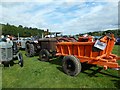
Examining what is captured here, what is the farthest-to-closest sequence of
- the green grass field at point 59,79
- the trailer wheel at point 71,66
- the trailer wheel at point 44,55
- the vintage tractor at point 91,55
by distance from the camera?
the trailer wheel at point 44,55
the trailer wheel at point 71,66
the vintage tractor at point 91,55
the green grass field at point 59,79

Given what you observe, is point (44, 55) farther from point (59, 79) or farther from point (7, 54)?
point (59, 79)

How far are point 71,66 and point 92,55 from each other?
37.1 inches

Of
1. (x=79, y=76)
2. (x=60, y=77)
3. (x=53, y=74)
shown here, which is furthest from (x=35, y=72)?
(x=79, y=76)

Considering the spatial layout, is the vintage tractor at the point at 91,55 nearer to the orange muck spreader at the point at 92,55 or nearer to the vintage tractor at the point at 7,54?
the orange muck spreader at the point at 92,55

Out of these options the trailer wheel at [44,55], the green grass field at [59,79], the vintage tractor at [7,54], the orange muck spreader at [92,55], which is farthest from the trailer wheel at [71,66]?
the trailer wheel at [44,55]

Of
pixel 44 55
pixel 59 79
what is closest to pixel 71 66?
pixel 59 79

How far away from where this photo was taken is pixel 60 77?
23.4 ft

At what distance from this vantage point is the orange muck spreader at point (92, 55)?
22.0 feet

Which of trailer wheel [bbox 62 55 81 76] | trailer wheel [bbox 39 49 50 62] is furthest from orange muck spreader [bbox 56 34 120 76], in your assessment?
trailer wheel [bbox 39 49 50 62]

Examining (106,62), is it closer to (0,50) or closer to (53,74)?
(53,74)

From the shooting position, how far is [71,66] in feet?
24.0

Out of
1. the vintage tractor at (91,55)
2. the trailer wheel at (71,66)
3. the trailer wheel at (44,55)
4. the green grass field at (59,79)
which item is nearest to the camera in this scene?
the green grass field at (59,79)

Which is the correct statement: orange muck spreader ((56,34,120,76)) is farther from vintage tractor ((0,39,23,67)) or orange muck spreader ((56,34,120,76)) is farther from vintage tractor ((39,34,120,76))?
vintage tractor ((0,39,23,67))

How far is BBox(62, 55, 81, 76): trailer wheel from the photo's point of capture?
276 inches
